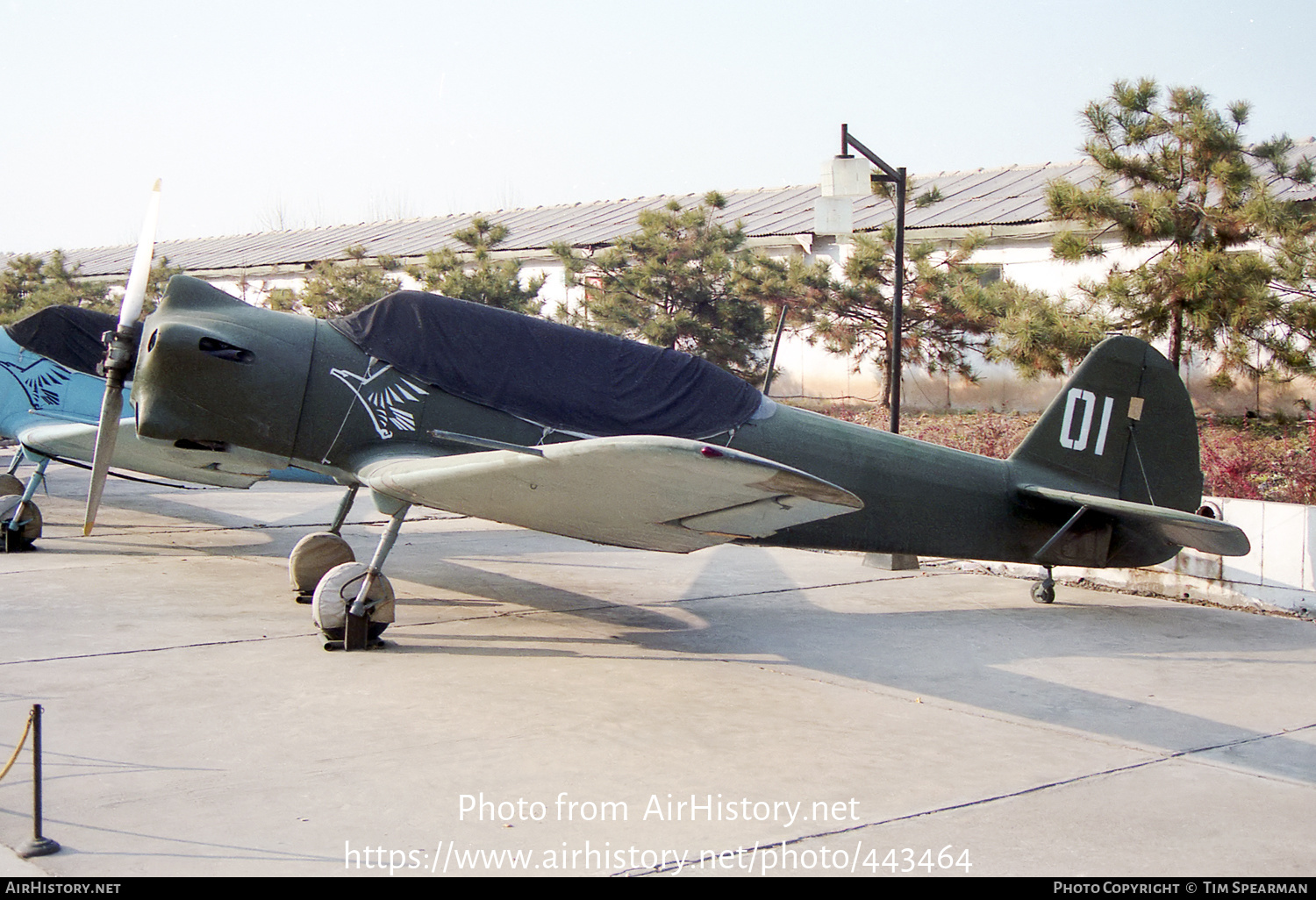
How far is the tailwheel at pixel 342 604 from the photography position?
20.7ft

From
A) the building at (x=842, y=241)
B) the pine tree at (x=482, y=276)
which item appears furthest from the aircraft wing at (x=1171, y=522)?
the pine tree at (x=482, y=276)

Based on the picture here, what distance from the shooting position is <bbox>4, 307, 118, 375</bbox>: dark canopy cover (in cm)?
1111

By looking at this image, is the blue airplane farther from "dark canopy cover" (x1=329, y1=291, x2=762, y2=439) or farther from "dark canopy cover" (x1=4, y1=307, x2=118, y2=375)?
"dark canopy cover" (x1=329, y1=291, x2=762, y2=439)

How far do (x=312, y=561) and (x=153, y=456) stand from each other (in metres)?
2.40

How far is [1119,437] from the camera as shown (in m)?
8.12

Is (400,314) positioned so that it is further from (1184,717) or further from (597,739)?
(1184,717)

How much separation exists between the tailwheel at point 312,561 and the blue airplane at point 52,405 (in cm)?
191

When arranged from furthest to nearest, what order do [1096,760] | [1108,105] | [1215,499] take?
[1108,105] < [1215,499] < [1096,760]

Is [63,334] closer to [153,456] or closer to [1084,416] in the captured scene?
[153,456]

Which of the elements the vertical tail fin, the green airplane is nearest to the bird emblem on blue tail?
the green airplane

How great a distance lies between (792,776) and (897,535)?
338cm

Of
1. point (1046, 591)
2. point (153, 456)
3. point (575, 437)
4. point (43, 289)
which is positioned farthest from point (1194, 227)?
point (43, 289)
